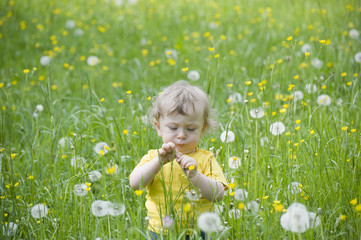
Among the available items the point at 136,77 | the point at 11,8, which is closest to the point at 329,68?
the point at 136,77

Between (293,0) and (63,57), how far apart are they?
3.12 meters

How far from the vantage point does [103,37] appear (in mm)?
5312

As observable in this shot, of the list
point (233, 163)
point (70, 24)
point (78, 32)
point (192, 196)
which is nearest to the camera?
point (192, 196)

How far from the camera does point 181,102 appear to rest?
194 cm

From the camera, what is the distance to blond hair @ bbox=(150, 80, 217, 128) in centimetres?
194

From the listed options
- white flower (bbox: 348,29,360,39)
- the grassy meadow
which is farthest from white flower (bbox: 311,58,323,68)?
white flower (bbox: 348,29,360,39)

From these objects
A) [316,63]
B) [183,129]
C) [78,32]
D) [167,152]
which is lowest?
[167,152]

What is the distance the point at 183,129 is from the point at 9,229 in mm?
909

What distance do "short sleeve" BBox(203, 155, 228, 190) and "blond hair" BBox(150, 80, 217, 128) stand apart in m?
0.18

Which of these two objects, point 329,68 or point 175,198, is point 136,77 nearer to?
point 329,68

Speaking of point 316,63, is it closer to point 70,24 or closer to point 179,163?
point 179,163

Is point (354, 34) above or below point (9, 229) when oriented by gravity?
above

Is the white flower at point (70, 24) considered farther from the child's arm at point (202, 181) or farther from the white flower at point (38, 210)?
the child's arm at point (202, 181)

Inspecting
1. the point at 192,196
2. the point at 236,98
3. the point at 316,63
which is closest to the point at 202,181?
the point at 192,196
